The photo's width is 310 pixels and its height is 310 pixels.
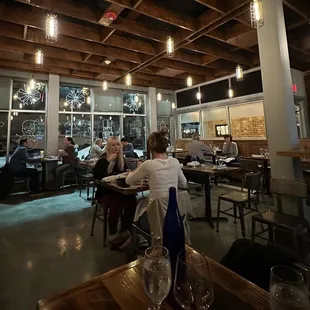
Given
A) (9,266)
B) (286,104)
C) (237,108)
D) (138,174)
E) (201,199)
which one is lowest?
(9,266)

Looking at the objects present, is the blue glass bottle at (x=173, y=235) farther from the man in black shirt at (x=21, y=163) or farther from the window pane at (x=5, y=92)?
the window pane at (x=5, y=92)

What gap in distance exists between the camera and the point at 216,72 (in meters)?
7.04

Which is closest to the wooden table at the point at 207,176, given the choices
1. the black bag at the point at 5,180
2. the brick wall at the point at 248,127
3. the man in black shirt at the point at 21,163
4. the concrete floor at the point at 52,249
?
the concrete floor at the point at 52,249

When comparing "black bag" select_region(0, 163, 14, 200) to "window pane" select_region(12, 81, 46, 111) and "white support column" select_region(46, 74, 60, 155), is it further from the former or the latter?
"window pane" select_region(12, 81, 46, 111)

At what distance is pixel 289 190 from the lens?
2.28 metres

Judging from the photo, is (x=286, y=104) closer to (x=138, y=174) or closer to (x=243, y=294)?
(x=138, y=174)

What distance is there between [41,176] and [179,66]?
5125mm

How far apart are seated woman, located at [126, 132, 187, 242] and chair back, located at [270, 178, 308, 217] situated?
1.19 metres

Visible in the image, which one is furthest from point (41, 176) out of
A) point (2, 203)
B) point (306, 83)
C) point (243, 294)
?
point (306, 83)

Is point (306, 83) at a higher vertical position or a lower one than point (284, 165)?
higher

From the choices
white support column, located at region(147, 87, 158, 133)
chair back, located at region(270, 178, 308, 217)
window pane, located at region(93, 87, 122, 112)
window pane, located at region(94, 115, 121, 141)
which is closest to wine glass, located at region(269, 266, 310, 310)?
chair back, located at region(270, 178, 308, 217)

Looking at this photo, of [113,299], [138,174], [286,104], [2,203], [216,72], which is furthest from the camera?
[216,72]

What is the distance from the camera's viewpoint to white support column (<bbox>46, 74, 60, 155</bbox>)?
21.4 ft

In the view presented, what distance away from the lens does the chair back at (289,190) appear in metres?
2.15
